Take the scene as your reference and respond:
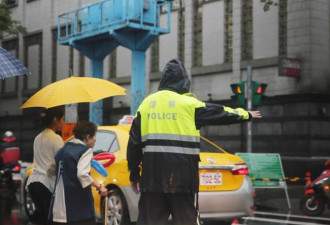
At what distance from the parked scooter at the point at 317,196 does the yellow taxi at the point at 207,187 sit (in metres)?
3.03

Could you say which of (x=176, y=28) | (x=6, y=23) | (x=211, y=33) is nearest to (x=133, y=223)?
(x=211, y=33)

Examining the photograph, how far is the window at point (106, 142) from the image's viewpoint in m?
9.01

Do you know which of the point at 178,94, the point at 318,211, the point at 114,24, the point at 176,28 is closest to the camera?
the point at 178,94

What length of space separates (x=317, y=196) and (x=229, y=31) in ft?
37.0

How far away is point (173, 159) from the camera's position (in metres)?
4.98

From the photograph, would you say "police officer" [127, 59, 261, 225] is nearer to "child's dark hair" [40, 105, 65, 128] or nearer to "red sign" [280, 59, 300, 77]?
"child's dark hair" [40, 105, 65, 128]

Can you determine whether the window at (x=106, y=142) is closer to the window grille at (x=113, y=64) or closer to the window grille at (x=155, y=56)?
the window grille at (x=155, y=56)

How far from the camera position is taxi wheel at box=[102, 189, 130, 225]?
28.1ft

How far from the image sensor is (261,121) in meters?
20.7

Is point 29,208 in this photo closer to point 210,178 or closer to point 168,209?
point 210,178

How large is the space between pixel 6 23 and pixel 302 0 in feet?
47.4

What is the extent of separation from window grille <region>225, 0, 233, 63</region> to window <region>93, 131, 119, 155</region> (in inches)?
521

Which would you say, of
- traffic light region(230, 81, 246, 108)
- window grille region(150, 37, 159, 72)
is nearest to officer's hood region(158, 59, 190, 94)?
traffic light region(230, 81, 246, 108)

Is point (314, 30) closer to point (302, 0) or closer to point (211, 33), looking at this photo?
point (302, 0)
